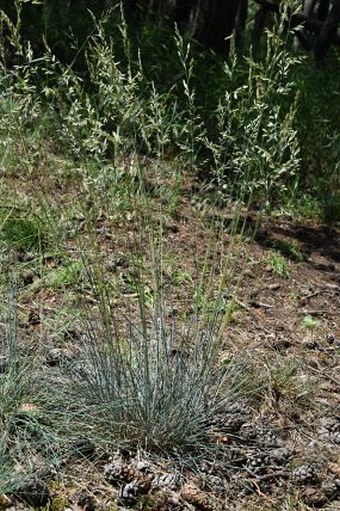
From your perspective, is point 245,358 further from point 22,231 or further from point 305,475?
point 22,231

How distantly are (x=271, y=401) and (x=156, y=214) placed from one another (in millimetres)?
2331

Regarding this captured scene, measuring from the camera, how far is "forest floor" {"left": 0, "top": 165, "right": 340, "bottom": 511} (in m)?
3.13

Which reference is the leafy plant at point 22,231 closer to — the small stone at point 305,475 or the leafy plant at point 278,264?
the leafy plant at point 278,264

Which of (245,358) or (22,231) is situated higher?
(245,358)

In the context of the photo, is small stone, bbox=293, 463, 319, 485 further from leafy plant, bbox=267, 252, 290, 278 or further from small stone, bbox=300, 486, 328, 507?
leafy plant, bbox=267, 252, 290, 278

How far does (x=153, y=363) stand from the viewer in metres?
3.49

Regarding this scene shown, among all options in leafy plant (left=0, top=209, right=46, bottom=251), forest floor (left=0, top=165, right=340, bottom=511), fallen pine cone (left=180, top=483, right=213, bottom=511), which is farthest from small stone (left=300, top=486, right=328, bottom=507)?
leafy plant (left=0, top=209, right=46, bottom=251)

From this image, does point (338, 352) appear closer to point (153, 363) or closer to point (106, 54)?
point (153, 363)

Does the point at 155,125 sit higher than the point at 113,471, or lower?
higher

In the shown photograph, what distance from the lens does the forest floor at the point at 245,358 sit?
10.3 ft

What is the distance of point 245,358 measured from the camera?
384 cm

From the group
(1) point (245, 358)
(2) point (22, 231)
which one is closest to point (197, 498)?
(1) point (245, 358)

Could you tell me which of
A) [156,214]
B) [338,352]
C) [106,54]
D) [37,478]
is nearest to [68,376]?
[37,478]

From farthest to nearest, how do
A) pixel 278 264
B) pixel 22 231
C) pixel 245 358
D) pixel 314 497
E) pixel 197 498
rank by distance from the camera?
1. pixel 278 264
2. pixel 22 231
3. pixel 245 358
4. pixel 314 497
5. pixel 197 498
